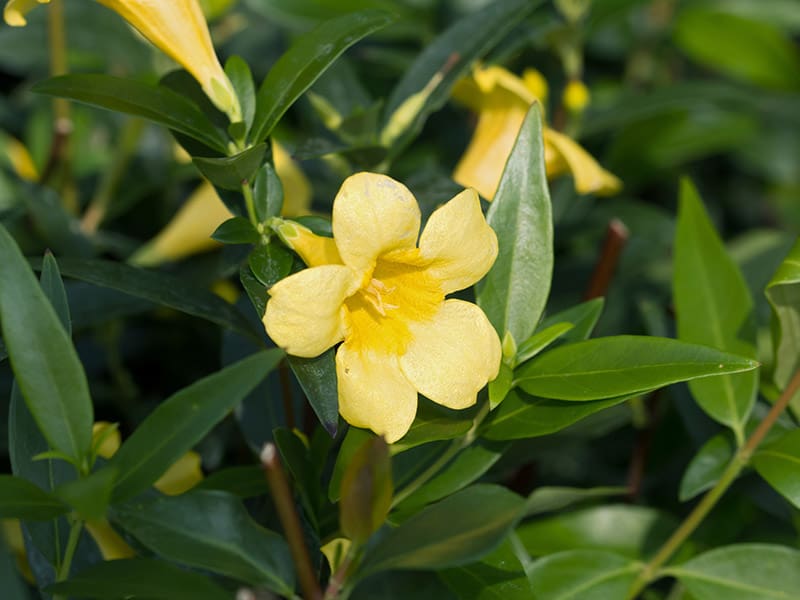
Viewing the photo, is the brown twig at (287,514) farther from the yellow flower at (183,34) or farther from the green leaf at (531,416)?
the yellow flower at (183,34)

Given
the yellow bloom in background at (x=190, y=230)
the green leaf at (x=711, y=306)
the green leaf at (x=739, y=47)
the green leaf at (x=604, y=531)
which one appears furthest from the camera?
the green leaf at (x=739, y=47)

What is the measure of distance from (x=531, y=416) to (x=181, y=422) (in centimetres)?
29

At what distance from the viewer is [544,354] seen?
797 millimetres

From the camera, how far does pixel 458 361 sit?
0.74m

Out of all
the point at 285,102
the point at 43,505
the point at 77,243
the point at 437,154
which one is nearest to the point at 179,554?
the point at 43,505

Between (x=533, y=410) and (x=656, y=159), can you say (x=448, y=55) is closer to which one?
(x=533, y=410)

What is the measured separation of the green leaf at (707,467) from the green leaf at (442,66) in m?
0.43

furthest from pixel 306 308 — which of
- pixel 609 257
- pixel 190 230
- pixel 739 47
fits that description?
pixel 739 47

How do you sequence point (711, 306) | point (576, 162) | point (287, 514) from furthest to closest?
point (576, 162) → point (711, 306) → point (287, 514)

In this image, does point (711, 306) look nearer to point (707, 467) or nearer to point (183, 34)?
point (707, 467)

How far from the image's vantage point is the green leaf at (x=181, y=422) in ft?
2.06

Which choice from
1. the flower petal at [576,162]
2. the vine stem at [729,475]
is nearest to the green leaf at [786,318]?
the vine stem at [729,475]

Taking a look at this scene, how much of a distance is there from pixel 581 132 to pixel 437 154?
234mm

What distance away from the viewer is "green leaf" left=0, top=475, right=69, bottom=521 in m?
0.63
